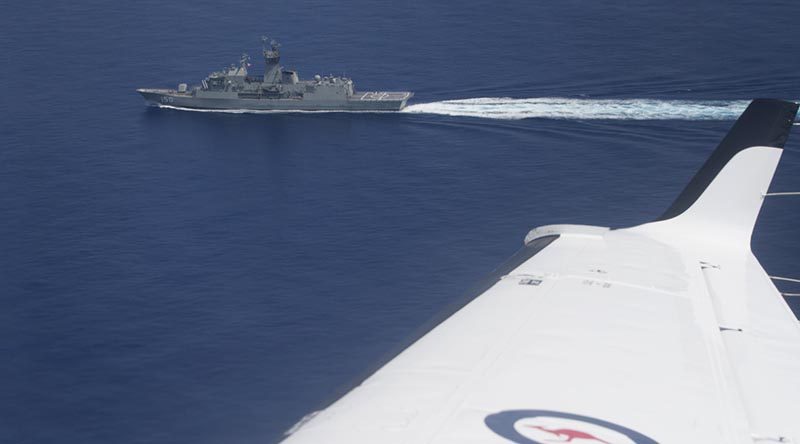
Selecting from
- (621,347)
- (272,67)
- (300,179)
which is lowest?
(300,179)

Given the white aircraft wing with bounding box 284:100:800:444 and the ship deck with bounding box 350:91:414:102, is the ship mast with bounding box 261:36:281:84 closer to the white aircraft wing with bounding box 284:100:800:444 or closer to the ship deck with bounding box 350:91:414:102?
the ship deck with bounding box 350:91:414:102

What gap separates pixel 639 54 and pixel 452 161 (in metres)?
44.3

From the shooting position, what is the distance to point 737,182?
1516 inches

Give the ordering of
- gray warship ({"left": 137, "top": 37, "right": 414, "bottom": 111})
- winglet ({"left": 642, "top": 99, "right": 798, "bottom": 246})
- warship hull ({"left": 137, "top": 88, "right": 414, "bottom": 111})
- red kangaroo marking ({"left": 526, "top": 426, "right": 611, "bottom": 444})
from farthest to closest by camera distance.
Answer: gray warship ({"left": 137, "top": 37, "right": 414, "bottom": 111})
warship hull ({"left": 137, "top": 88, "right": 414, "bottom": 111})
winglet ({"left": 642, "top": 99, "right": 798, "bottom": 246})
red kangaroo marking ({"left": 526, "top": 426, "right": 611, "bottom": 444})

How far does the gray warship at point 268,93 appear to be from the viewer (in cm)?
12469

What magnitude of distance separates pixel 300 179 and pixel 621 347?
79.1 m

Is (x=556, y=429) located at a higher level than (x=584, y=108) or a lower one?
lower

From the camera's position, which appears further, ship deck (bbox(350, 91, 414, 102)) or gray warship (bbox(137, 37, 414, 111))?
gray warship (bbox(137, 37, 414, 111))

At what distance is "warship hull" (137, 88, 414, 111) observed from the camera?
121250 millimetres

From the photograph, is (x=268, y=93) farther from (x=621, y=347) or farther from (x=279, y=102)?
(x=621, y=347)

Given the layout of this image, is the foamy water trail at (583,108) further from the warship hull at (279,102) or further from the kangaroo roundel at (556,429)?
the kangaroo roundel at (556,429)

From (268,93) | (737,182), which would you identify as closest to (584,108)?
(268,93)

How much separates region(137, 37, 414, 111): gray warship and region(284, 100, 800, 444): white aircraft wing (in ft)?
285

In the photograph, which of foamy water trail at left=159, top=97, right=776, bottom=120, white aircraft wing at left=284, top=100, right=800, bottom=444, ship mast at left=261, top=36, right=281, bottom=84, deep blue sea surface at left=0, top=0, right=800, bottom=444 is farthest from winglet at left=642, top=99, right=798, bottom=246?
ship mast at left=261, top=36, right=281, bottom=84
